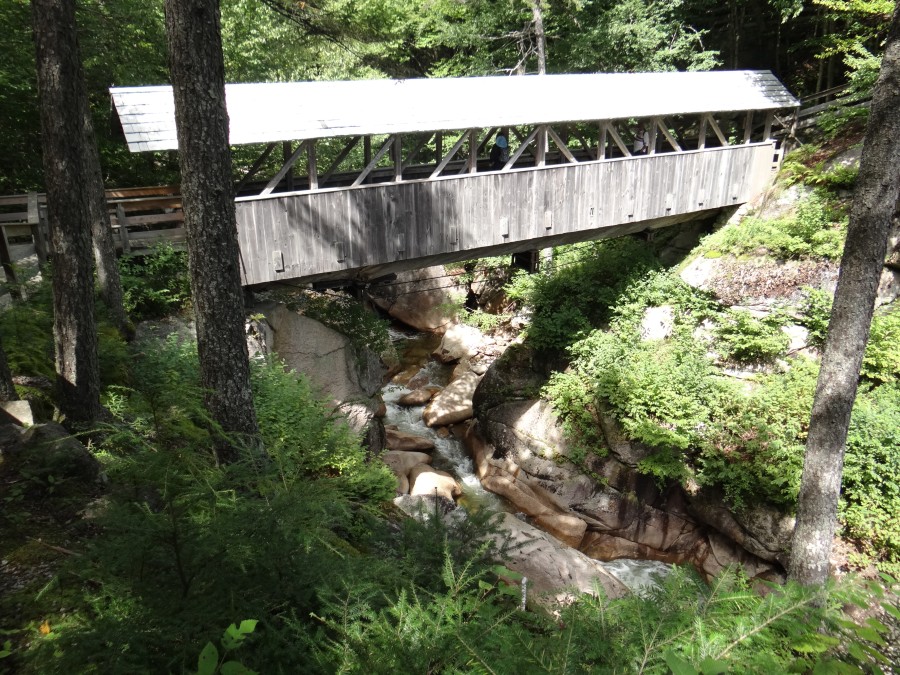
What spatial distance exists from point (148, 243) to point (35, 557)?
7.41 m

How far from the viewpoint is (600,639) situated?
275 cm

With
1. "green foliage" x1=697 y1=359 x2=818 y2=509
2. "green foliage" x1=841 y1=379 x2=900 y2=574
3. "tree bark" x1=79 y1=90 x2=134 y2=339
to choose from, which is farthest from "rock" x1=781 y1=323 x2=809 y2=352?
"tree bark" x1=79 y1=90 x2=134 y2=339

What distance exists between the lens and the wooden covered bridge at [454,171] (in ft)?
26.2

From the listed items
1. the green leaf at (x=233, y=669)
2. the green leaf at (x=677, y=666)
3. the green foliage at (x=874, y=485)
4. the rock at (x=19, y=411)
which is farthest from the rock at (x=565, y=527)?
the green leaf at (x=233, y=669)

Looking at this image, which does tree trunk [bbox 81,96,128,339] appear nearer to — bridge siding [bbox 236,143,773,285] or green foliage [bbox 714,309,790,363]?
bridge siding [bbox 236,143,773,285]

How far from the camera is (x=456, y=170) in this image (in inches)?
508

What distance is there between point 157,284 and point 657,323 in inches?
365

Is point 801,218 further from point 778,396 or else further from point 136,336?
point 136,336

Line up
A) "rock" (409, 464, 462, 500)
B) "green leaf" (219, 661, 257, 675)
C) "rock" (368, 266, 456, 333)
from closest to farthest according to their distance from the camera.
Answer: "green leaf" (219, 661, 257, 675)
"rock" (409, 464, 462, 500)
"rock" (368, 266, 456, 333)

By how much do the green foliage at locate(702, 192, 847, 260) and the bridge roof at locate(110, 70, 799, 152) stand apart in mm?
2618

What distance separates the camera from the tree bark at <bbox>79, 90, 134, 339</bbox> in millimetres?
7859

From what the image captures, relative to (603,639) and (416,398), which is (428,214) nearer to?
(416,398)

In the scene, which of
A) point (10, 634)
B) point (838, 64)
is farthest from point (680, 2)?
point (10, 634)

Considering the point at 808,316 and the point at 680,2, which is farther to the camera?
the point at 680,2
